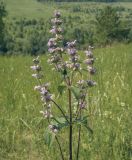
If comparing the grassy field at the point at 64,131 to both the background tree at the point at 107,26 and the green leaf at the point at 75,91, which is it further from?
the background tree at the point at 107,26

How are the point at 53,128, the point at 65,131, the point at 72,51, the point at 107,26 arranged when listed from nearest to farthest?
the point at 72,51 → the point at 53,128 → the point at 65,131 → the point at 107,26

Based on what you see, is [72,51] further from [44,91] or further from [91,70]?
[44,91]

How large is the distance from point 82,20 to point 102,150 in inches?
7332

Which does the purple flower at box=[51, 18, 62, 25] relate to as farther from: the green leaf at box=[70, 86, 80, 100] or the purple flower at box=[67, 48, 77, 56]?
the green leaf at box=[70, 86, 80, 100]

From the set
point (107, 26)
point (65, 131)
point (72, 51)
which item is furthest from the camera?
point (107, 26)

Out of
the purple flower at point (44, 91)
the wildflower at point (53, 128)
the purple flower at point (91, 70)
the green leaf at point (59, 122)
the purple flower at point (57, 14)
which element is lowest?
the wildflower at point (53, 128)

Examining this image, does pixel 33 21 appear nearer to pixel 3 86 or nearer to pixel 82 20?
pixel 82 20

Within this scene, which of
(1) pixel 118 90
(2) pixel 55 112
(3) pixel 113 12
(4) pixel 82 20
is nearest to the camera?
(2) pixel 55 112

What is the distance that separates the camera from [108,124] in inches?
194

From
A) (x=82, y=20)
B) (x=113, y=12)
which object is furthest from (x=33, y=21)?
(x=113, y=12)

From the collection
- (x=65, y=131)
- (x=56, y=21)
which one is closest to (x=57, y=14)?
(x=56, y=21)

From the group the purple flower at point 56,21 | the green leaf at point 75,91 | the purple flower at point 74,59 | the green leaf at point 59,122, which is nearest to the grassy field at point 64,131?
the green leaf at point 59,122

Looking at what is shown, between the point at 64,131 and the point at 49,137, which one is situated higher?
the point at 49,137

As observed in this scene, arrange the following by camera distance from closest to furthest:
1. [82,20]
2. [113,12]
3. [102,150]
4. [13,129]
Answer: [102,150]
[13,129]
[113,12]
[82,20]
